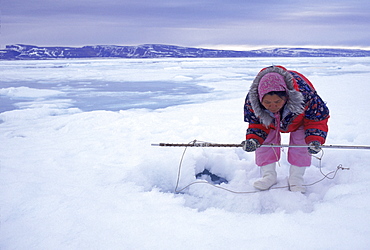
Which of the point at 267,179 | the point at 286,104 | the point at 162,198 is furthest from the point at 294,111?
the point at 162,198

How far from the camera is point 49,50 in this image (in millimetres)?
109562

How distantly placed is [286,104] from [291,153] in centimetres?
49

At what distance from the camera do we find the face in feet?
5.53

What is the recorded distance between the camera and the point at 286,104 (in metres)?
1.77

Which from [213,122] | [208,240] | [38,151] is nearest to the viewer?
[208,240]

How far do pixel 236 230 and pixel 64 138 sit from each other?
8.50 feet

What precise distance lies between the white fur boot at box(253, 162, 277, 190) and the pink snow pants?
38 millimetres

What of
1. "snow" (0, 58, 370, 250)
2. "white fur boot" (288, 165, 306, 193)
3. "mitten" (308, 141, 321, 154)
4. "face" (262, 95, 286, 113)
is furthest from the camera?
"white fur boot" (288, 165, 306, 193)

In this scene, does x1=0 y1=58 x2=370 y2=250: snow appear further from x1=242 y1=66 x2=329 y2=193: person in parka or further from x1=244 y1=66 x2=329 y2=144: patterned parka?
x1=244 y1=66 x2=329 y2=144: patterned parka

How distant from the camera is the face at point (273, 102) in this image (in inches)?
66.3

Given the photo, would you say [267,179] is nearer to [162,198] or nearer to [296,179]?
[296,179]

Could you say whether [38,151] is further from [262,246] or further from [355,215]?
[355,215]

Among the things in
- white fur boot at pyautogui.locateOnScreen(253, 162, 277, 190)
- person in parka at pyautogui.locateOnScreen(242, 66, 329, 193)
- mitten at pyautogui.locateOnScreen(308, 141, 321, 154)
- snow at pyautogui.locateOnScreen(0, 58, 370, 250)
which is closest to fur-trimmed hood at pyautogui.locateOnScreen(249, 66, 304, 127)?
person in parka at pyautogui.locateOnScreen(242, 66, 329, 193)

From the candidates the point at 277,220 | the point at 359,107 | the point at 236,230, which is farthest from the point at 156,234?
the point at 359,107
